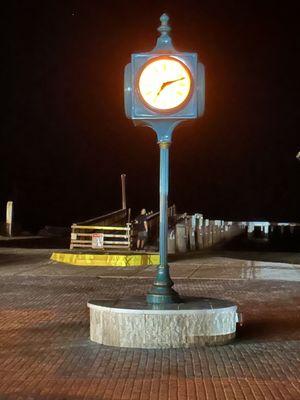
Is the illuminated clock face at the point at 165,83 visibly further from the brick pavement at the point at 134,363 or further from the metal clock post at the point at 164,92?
the brick pavement at the point at 134,363

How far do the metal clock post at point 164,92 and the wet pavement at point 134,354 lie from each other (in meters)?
1.08

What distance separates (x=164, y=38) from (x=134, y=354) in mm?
3673

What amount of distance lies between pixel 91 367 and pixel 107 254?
10.9m

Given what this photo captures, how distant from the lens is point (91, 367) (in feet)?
22.0

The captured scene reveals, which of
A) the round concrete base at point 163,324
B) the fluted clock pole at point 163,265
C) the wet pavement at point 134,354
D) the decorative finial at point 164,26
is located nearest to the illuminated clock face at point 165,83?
the decorative finial at point 164,26

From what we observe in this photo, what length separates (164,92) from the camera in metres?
7.85

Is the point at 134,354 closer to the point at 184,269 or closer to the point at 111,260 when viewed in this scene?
the point at 184,269

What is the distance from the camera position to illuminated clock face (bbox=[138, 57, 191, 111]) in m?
7.79

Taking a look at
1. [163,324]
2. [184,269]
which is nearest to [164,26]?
[163,324]

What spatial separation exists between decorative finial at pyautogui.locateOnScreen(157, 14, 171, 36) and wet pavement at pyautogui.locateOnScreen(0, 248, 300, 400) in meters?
3.70

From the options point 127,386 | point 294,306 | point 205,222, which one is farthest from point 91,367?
point 205,222

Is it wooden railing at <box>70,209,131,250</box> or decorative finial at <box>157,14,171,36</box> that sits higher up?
decorative finial at <box>157,14,171,36</box>

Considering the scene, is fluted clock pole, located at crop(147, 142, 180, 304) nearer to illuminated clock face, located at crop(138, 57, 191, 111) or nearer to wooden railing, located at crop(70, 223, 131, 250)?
illuminated clock face, located at crop(138, 57, 191, 111)

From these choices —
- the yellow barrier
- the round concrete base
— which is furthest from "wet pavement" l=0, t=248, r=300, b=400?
the yellow barrier
